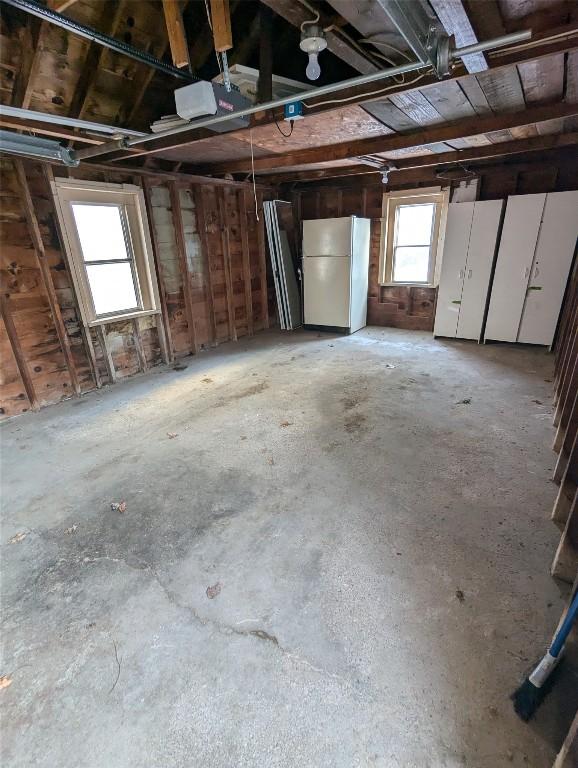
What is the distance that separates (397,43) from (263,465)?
250 centimetres

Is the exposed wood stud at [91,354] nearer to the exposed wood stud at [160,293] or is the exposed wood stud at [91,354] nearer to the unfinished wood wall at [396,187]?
the exposed wood stud at [160,293]

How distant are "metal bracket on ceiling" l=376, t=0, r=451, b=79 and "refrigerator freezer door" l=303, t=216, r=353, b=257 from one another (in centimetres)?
364

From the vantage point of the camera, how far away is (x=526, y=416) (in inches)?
119

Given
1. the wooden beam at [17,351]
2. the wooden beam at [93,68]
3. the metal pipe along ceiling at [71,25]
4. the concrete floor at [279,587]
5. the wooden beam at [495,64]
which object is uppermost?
the wooden beam at [93,68]

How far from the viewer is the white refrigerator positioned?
17.4 feet

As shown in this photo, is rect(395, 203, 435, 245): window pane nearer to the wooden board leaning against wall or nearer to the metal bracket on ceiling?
the wooden board leaning against wall

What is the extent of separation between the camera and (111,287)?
4.00 meters

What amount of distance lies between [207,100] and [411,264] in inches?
178

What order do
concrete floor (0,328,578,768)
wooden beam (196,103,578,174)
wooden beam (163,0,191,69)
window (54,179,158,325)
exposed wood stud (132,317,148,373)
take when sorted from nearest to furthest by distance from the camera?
concrete floor (0,328,578,768) < wooden beam (163,0,191,69) < wooden beam (196,103,578,174) < window (54,179,158,325) < exposed wood stud (132,317,148,373)

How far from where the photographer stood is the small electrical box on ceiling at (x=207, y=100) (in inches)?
75.9

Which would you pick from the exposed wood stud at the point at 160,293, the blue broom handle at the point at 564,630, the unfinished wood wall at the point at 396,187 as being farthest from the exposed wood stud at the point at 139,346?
the blue broom handle at the point at 564,630

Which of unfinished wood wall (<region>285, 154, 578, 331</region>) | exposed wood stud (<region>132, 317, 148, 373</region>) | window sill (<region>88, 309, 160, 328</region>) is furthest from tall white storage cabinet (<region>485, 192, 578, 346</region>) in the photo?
exposed wood stud (<region>132, 317, 148, 373</region>)

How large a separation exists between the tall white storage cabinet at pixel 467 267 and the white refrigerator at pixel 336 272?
1.23 meters

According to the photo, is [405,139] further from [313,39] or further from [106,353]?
[106,353]
